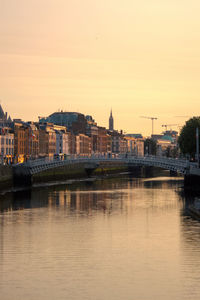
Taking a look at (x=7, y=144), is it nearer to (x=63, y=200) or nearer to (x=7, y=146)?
(x=7, y=146)

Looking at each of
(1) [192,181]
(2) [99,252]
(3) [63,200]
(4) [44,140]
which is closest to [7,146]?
(4) [44,140]

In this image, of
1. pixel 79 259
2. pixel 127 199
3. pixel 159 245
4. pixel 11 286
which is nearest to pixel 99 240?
pixel 159 245

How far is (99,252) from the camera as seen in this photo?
41031 millimetres

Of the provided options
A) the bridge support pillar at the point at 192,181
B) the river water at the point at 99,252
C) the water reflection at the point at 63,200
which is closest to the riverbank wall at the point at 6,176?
the water reflection at the point at 63,200

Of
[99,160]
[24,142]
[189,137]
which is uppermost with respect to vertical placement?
[24,142]

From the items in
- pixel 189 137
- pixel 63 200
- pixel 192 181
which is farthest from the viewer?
pixel 189 137

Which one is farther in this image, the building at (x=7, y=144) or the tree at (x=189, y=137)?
the building at (x=7, y=144)

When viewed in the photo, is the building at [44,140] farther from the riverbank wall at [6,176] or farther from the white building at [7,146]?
the riverbank wall at [6,176]

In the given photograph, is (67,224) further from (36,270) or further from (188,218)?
(36,270)

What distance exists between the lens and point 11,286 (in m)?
32.3

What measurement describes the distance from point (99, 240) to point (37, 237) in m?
4.41

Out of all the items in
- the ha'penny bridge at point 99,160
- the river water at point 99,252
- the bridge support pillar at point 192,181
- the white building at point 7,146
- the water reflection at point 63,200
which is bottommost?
the river water at point 99,252

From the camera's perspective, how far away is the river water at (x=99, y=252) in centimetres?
3169

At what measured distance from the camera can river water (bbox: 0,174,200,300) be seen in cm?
3169
